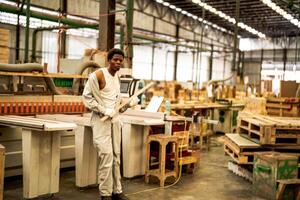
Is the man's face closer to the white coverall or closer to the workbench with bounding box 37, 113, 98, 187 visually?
the white coverall

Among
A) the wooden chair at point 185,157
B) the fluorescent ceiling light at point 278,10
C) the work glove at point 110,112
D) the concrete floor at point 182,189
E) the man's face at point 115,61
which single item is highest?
the fluorescent ceiling light at point 278,10

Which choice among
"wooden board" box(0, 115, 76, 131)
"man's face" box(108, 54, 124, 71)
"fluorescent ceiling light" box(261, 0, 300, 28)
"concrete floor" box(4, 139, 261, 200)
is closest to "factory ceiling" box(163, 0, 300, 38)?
"fluorescent ceiling light" box(261, 0, 300, 28)

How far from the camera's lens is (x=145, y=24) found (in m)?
18.9

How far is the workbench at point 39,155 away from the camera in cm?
376

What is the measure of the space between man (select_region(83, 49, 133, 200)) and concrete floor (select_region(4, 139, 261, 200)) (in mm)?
532

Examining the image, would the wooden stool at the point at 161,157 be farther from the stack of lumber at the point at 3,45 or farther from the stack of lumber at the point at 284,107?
the stack of lumber at the point at 284,107

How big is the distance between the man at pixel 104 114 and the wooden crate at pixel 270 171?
1964 mm

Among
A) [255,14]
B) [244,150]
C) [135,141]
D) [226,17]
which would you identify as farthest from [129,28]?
[255,14]

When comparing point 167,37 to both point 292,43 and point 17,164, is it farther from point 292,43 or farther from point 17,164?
point 17,164

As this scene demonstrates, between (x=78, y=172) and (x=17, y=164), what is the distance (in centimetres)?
82

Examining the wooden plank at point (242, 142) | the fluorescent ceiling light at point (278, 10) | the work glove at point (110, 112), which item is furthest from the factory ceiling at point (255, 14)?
the work glove at point (110, 112)

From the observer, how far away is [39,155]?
388 cm

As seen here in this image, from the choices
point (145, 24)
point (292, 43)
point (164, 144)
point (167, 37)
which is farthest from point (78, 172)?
point (292, 43)

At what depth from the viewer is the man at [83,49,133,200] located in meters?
3.77
